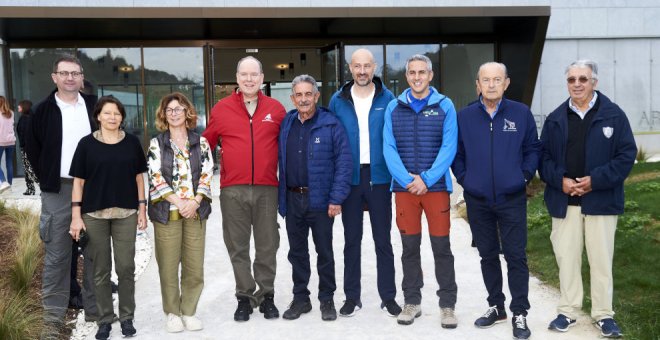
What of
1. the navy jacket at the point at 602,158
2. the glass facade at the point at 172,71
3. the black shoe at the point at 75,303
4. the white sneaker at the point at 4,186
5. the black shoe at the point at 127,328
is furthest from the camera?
the glass facade at the point at 172,71

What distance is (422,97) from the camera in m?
4.96

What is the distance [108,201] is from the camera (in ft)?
15.2

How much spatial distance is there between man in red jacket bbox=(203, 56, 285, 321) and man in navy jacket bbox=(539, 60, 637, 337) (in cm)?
221

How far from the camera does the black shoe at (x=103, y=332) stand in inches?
188

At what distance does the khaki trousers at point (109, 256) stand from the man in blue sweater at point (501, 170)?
265 cm

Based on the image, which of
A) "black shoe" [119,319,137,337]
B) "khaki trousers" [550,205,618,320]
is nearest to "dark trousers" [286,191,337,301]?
"black shoe" [119,319,137,337]

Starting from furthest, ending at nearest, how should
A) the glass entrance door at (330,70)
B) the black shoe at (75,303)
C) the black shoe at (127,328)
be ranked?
the glass entrance door at (330,70), the black shoe at (75,303), the black shoe at (127,328)

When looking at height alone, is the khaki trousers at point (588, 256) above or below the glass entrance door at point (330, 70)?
below

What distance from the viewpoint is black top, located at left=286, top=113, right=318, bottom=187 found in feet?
16.8

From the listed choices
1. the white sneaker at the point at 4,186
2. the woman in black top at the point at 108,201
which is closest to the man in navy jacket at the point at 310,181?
the woman in black top at the point at 108,201

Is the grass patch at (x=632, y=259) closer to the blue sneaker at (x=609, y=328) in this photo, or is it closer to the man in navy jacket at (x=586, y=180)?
the blue sneaker at (x=609, y=328)

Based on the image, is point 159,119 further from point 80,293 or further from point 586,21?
point 586,21

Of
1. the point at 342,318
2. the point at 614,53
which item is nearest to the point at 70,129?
the point at 342,318

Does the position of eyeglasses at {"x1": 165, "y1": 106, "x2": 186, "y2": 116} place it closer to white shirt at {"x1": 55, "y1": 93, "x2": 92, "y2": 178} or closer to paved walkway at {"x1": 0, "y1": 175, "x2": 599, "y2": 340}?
white shirt at {"x1": 55, "y1": 93, "x2": 92, "y2": 178}
